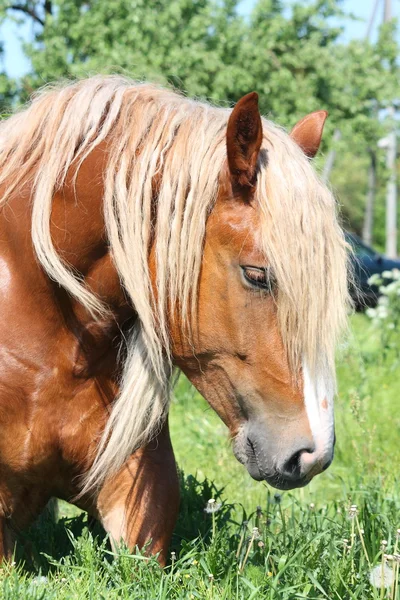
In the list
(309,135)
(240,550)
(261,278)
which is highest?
(309,135)

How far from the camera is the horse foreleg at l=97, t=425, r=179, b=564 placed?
2.65 meters

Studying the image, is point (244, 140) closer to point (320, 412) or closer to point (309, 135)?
point (309, 135)

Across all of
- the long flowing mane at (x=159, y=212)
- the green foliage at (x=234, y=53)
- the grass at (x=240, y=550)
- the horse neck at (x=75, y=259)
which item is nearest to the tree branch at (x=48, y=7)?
the green foliage at (x=234, y=53)

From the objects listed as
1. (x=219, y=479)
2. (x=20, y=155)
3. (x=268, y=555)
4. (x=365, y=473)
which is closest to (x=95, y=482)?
(x=268, y=555)

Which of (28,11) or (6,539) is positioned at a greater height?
(28,11)

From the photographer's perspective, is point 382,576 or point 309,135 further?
point 309,135

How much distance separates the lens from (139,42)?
38.8ft

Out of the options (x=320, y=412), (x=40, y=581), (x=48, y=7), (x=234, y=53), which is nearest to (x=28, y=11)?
(x=48, y=7)

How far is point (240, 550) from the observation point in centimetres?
289

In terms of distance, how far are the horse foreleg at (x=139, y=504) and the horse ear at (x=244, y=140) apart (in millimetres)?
1115

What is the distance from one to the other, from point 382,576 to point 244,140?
1.35 metres

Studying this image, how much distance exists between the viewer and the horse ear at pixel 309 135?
8.56ft

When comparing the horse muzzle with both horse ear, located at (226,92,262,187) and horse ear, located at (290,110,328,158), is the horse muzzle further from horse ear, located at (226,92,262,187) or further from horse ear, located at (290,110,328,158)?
horse ear, located at (290,110,328,158)

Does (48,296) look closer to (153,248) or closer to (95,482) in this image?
(153,248)
